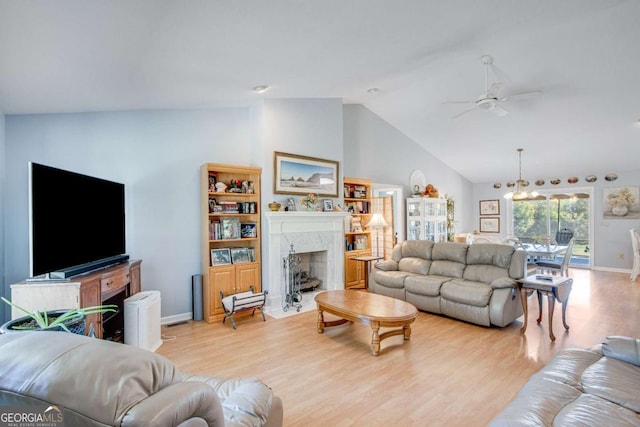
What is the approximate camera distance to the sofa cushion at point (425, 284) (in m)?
4.39

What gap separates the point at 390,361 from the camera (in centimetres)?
308

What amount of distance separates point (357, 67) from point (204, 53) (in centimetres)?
193

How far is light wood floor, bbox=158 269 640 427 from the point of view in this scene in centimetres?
232

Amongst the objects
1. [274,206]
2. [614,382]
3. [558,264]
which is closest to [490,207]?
[558,264]

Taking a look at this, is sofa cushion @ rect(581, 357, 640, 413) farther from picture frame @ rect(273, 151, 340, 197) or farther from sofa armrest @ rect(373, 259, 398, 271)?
picture frame @ rect(273, 151, 340, 197)

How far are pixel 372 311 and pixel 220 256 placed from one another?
89.3 inches

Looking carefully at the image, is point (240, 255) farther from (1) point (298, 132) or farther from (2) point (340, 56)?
(2) point (340, 56)

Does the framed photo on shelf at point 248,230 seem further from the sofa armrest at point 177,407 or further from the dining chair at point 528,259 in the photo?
the dining chair at point 528,259

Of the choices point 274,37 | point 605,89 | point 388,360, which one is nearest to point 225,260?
point 388,360

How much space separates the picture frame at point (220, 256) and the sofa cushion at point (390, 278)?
2.32 meters

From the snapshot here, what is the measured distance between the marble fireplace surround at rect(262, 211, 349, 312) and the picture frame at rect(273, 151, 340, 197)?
1.32ft

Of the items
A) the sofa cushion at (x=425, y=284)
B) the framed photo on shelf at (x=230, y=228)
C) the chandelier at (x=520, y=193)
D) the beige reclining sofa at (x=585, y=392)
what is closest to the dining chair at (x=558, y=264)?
the chandelier at (x=520, y=193)

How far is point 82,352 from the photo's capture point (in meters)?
0.82

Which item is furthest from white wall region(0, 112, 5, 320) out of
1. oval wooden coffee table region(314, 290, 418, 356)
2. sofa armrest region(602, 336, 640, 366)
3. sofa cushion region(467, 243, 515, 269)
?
sofa cushion region(467, 243, 515, 269)
